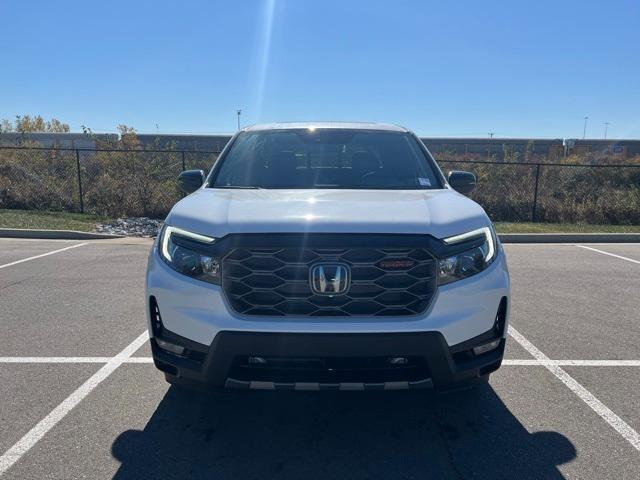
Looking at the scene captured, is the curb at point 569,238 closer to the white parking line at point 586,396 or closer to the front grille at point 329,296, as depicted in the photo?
the white parking line at point 586,396

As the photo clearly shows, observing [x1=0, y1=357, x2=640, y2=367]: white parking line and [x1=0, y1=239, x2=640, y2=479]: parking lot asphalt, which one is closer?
[x1=0, y1=239, x2=640, y2=479]: parking lot asphalt

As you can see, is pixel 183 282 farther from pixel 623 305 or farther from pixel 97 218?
pixel 97 218

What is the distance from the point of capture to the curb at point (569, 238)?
33.2 ft

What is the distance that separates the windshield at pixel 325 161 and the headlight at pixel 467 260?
3.05 ft

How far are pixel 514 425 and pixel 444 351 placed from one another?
920 millimetres

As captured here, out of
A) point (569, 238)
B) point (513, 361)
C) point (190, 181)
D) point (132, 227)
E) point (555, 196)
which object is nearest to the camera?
point (513, 361)

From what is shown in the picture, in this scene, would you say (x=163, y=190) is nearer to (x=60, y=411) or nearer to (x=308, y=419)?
(x=60, y=411)

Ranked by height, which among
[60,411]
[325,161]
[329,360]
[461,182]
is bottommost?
[60,411]

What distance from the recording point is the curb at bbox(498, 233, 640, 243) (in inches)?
399

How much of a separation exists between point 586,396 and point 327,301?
207 centimetres

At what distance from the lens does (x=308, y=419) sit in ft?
9.96

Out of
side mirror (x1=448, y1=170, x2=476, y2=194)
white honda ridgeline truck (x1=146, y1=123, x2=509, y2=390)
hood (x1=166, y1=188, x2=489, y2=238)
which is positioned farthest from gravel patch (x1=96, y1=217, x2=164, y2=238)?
white honda ridgeline truck (x1=146, y1=123, x2=509, y2=390)

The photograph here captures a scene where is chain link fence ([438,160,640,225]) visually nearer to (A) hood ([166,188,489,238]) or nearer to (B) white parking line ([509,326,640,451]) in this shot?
(B) white parking line ([509,326,640,451])

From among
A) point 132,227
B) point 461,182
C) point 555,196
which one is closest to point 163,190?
point 132,227
